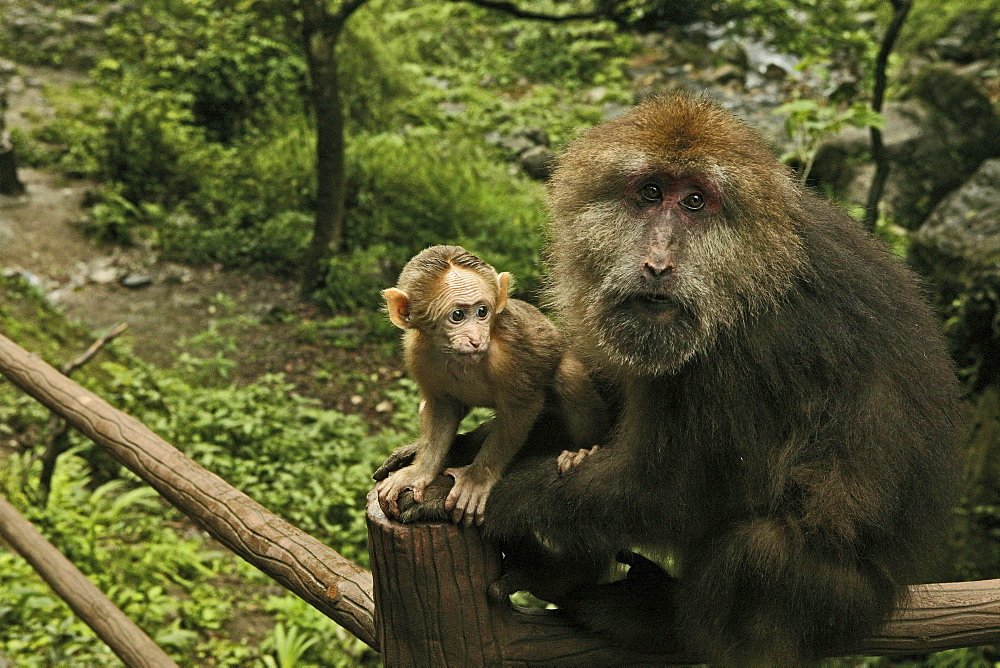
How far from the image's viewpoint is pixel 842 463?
9.48ft

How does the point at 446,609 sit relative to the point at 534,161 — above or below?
above

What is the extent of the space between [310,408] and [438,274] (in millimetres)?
5347

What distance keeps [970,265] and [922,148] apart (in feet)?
10.6

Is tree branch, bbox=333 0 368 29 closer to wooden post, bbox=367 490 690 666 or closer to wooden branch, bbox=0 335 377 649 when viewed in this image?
wooden branch, bbox=0 335 377 649

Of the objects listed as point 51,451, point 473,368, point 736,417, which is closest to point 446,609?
point 473,368

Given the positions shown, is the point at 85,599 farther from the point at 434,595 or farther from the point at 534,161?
the point at 534,161

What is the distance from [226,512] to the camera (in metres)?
3.49

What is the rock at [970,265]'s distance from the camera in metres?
6.74

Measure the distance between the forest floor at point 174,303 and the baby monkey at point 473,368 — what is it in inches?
200

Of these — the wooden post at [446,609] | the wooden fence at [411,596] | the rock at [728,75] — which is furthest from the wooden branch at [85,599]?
the rock at [728,75]

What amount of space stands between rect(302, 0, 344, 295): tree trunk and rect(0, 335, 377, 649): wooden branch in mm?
5142

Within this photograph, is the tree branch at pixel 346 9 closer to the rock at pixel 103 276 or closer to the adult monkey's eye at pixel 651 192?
the rock at pixel 103 276

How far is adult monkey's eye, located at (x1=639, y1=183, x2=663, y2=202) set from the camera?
2795mm

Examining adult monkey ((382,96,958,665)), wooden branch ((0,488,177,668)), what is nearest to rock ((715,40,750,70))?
adult monkey ((382,96,958,665))
